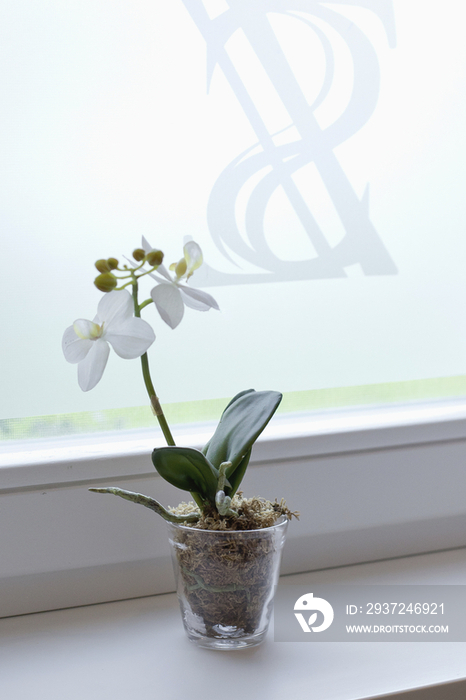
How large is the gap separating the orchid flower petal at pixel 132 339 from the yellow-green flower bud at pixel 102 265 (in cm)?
4

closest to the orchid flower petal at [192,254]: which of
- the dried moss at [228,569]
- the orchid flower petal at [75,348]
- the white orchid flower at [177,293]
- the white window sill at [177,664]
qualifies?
the white orchid flower at [177,293]

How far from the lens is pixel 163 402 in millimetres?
666

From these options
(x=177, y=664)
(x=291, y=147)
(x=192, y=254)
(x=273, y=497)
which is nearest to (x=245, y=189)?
(x=291, y=147)

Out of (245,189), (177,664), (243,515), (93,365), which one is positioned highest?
(245,189)

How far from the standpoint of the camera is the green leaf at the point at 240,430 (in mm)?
473

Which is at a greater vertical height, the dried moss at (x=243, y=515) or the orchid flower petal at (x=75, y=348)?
the orchid flower petal at (x=75, y=348)

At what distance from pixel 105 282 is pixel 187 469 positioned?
0.51ft

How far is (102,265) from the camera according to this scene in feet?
1.49

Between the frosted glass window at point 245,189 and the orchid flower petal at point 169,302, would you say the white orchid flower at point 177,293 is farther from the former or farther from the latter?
the frosted glass window at point 245,189

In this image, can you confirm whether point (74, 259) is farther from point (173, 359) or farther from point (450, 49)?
point (450, 49)

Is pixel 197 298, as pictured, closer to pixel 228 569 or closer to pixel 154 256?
pixel 154 256

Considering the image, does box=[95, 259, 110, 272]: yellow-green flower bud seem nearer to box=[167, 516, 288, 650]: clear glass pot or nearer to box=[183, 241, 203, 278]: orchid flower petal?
box=[183, 241, 203, 278]: orchid flower petal

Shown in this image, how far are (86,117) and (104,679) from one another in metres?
0.52

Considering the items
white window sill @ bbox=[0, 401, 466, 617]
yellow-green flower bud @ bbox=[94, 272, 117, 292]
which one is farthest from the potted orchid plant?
white window sill @ bbox=[0, 401, 466, 617]
